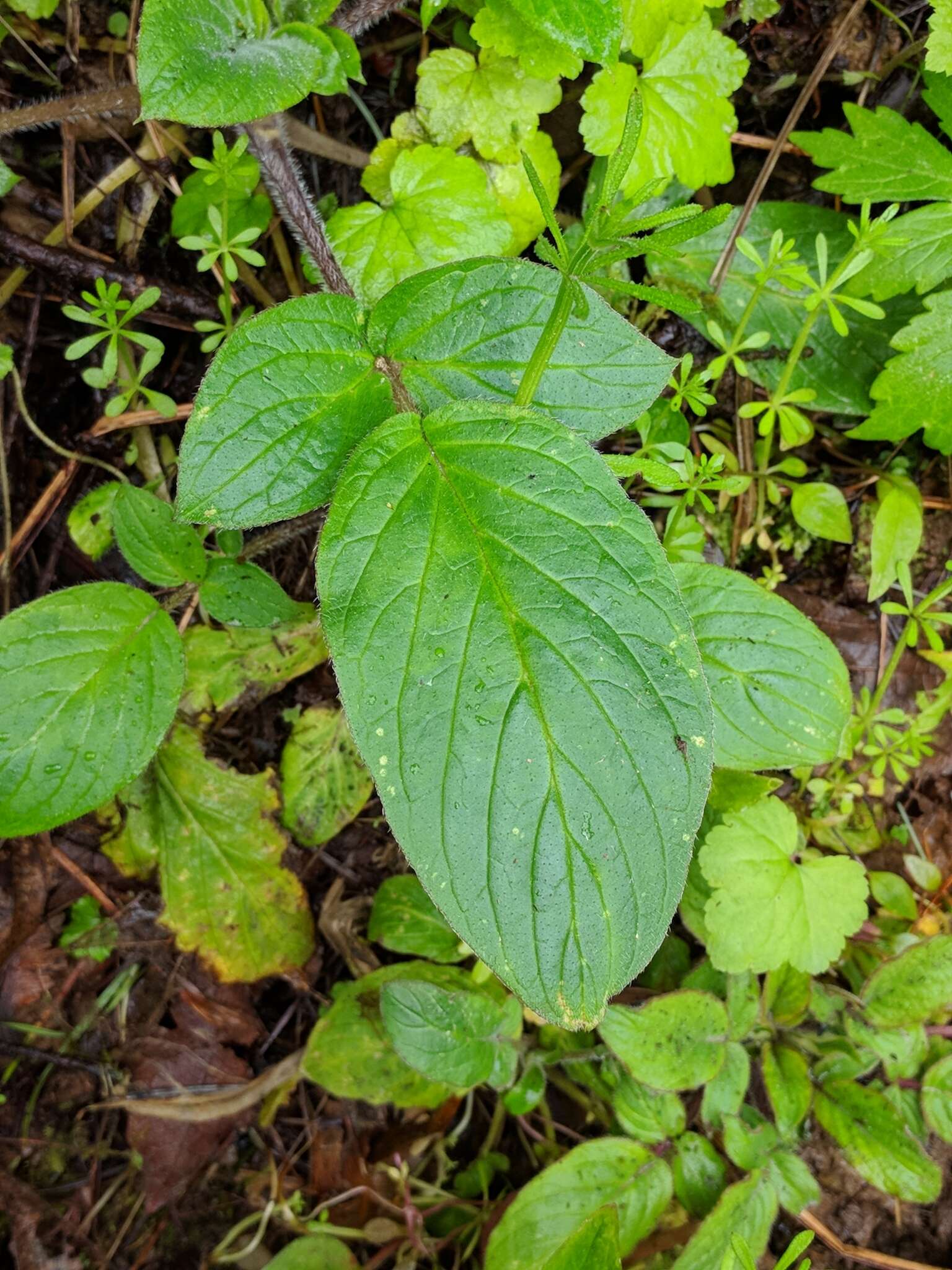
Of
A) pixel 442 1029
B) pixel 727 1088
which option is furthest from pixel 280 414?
pixel 727 1088

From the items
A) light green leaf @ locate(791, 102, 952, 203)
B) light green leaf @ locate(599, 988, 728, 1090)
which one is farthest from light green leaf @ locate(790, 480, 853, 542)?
A: light green leaf @ locate(599, 988, 728, 1090)

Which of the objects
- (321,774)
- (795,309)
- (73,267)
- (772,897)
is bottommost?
→ (772,897)

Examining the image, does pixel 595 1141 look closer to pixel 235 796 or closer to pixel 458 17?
pixel 235 796

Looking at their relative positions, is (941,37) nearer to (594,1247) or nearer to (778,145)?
Answer: (778,145)

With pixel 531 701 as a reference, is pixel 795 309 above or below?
above

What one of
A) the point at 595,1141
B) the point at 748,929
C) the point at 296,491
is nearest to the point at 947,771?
the point at 748,929

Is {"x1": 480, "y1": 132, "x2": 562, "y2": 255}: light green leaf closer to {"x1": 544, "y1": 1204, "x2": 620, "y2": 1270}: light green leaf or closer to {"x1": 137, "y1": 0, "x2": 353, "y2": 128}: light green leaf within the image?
{"x1": 137, "y1": 0, "x2": 353, "y2": 128}: light green leaf
